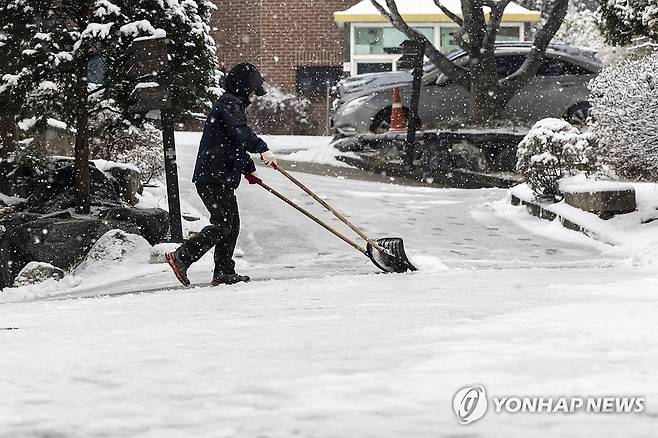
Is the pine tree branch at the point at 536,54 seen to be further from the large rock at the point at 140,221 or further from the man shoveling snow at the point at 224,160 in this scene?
the man shoveling snow at the point at 224,160

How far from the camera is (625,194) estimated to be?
35.8 feet

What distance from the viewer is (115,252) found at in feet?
33.0

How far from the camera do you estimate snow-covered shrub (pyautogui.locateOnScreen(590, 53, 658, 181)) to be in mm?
10742

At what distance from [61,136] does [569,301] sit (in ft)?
34.7

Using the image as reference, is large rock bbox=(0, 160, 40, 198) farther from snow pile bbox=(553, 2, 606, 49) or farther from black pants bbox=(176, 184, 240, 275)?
snow pile bbox=(553, 2, 606, 49)

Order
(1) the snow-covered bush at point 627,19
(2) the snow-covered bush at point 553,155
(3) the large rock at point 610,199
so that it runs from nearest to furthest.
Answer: (3) the large rock at point 610,199 → (1) the snow-covered bush at point 627,19 → (2) the snow-covered bush at point 553,155

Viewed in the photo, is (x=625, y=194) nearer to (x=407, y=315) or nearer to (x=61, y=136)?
(x=407, y=315)

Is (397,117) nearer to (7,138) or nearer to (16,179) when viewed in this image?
(7,138)

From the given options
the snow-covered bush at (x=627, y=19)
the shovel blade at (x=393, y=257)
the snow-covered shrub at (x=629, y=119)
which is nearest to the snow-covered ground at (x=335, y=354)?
the shovel blade at (x=393, y=257)

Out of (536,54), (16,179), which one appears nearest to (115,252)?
(16,179)

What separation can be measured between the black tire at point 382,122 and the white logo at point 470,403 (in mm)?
16434

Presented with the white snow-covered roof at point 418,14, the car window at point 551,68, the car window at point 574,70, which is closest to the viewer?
the car window at point 574,70

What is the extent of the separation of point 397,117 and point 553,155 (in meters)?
6.37

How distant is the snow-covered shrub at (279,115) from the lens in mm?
27391
